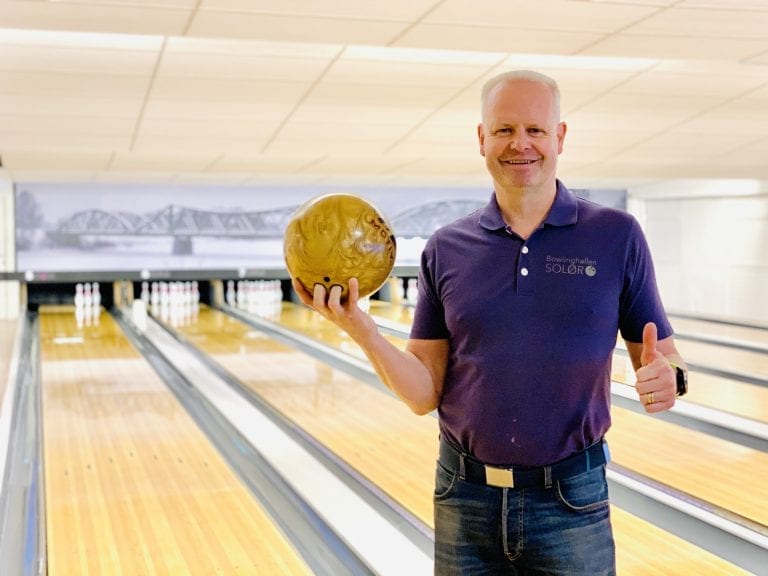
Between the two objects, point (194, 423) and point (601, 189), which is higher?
point (601, 189)

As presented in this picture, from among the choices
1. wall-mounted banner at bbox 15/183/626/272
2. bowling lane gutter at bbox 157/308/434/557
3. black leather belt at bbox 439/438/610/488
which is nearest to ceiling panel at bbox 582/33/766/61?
bowling lane gutter at bbox 157/308/434/557

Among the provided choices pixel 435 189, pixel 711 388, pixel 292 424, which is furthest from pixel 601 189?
pixel 292 424

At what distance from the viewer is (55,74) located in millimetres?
5113

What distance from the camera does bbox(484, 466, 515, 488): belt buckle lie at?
5.00 ft

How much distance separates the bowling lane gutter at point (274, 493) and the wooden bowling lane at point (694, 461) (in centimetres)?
136

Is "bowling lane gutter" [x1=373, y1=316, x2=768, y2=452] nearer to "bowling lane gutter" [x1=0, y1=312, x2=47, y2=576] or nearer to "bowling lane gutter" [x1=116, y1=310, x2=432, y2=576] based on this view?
"bowling lane gutter" [x1=116, y1=310, x2=432, y2=576]

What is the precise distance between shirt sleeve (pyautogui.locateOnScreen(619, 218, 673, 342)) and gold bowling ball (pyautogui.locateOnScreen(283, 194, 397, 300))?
379 mm

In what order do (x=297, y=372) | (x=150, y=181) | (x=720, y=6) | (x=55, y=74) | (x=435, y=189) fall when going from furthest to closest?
(x=435, y=189), (x=150, y=181), (x=297, y=372), (x=55, y=74), (x=720, y=6)

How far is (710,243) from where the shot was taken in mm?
10172

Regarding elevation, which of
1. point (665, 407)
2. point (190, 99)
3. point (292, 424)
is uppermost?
point (190, 99)

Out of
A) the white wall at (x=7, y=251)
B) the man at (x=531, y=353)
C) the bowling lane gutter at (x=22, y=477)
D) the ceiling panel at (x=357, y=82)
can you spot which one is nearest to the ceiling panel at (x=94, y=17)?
the ceiling panel at (x=357, y=82)

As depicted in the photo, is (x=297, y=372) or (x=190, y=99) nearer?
(x=190, y=99)

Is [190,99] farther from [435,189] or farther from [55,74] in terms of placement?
[435,189]

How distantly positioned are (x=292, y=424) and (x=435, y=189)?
6161 mm
